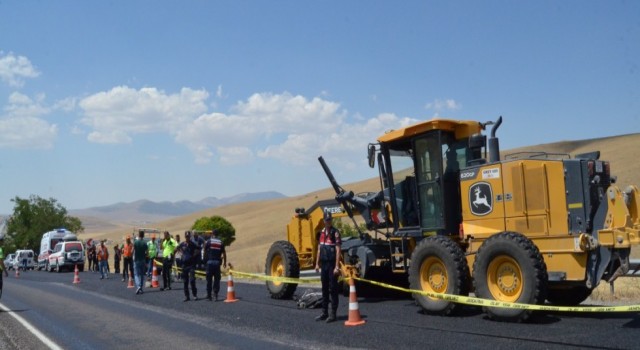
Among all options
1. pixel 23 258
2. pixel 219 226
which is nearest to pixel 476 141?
pixel 219 226

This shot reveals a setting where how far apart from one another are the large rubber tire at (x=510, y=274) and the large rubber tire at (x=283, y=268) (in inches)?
201

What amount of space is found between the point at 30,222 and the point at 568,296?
72.3 meters

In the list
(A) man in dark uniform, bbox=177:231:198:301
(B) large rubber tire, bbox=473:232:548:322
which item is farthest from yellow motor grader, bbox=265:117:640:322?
(A) man in dark uniform, bbox=177:231:198:301

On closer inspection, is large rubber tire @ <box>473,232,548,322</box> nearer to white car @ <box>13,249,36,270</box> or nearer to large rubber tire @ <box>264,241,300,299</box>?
large rubber tire @ <box>264,241,300,299</box>

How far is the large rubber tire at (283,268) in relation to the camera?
1390cm

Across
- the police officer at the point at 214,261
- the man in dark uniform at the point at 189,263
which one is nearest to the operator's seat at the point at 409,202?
the police officer at the point at 214,261

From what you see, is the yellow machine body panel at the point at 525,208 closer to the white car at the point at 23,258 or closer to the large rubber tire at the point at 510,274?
the large rubber tire at the point at 510,274

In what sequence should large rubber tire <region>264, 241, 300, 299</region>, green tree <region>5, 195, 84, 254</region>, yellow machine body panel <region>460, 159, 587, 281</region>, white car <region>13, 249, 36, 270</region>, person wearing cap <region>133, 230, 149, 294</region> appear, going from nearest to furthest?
yellow machine body panel <region>460, 159, 587, 281</region> → large rubber tire <region>264, 241, 300, 299</region> → person wearing cap <region>133, 230, 149, 294</region> → white car <region>13, 249, 36, 270</region> → green tree <region>5, 195, 84, 254</region>

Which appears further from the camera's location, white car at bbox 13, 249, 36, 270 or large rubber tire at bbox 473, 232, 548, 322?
white car at bbox 13, 249, 36, 270

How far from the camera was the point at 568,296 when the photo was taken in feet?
35.1

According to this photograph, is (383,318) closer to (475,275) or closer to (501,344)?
(475,275)

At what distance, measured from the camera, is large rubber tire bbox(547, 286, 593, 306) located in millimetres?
10516

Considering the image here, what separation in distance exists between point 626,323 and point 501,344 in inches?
99.0

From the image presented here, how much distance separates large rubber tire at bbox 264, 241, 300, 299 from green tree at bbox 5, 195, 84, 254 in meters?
63.7
